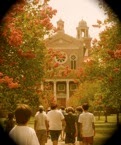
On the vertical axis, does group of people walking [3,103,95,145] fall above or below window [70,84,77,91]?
below

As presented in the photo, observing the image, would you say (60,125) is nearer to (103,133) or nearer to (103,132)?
(103,133)

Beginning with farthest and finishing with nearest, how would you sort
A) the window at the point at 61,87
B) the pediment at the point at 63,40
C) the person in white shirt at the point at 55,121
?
the pediment at the point at 63,40 < the window at the point at 61,87 < the person in white shirt at the point at 55,121

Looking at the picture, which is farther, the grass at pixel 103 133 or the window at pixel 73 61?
the window at pixel 73 61

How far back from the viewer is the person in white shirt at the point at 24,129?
6.40 meters

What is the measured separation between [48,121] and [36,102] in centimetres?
937

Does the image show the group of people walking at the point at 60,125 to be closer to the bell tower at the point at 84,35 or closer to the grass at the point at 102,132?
the grass at the point at 102,132

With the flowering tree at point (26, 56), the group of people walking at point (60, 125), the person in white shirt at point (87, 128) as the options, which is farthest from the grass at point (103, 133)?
the person in white shirt at point (87, 128)

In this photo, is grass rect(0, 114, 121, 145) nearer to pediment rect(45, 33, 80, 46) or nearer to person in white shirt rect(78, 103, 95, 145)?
person in white shirt rect(78, 103, 95, 145)

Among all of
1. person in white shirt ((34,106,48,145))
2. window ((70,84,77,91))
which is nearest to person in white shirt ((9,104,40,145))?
person in white shirt ((34,106,48,145))

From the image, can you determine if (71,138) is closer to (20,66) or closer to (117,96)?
(20,66)

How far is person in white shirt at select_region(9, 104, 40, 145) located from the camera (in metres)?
6.40

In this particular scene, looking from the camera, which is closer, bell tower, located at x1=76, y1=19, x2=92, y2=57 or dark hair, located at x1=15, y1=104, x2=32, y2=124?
dark hair, located at x1=15, y1=104, x2=32, y2=124

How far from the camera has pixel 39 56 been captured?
20.3 metres

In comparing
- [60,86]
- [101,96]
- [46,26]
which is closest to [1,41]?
[46,26]
